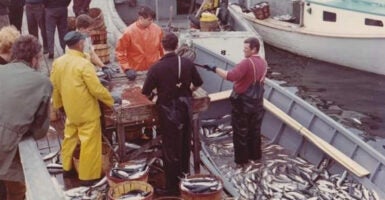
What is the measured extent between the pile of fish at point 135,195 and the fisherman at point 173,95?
0.88 meters

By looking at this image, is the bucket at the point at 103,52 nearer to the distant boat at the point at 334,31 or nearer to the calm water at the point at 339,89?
the calm water at the point at 339,89

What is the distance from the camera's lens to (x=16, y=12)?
1145 centimetres

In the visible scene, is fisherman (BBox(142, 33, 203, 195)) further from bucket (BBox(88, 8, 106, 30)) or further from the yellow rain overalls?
bucket (BBox(88, 8, 106, 30))

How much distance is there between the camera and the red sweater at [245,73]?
766cm

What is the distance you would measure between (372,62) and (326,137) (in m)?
10.7

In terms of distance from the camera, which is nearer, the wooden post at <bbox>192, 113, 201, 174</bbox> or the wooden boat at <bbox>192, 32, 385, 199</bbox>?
the wooden post at <bbox>192, 113, 201, 174</bbox>

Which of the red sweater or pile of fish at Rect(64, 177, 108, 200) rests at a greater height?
the red sweater

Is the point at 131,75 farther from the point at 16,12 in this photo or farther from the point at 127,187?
the point at 16,12

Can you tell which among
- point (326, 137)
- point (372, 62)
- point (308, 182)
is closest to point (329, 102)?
point (372, 62)

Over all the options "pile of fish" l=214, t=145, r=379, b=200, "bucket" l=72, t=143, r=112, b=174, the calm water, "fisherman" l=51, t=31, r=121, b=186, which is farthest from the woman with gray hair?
the calm water

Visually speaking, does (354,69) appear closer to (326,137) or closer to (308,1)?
(308,1)

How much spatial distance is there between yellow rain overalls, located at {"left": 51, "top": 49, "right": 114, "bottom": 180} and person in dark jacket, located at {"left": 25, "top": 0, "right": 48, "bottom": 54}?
5.01m

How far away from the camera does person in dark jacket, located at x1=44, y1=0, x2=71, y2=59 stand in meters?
10.8

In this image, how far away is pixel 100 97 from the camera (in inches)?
252
